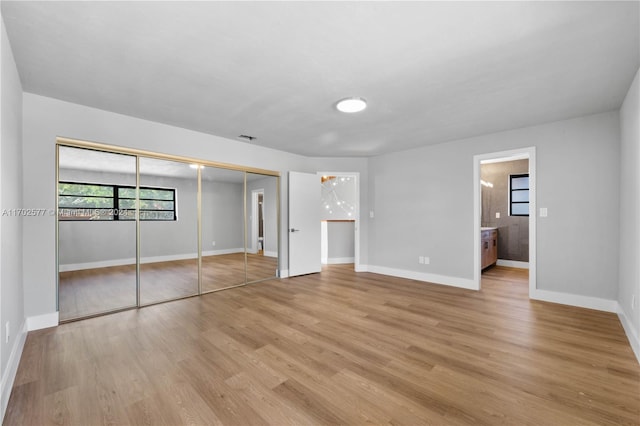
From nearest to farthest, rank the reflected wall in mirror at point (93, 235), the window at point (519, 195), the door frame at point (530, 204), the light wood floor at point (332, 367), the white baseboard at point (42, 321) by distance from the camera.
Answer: the light wood floor at point (332, 367) < the white baseboard at point (42, 321) < the reflected wall in mirror at point (93, 235) < the door frame at point (530, 204) < the window at point (519, 195)

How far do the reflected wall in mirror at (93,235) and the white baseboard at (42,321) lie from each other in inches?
4.2

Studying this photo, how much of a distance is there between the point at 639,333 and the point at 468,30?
2.89 meters

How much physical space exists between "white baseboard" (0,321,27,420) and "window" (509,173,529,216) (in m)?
8.27

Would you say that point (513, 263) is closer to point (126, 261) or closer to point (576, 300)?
point (576, 300)

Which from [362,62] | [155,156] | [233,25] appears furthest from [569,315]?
[155,156]

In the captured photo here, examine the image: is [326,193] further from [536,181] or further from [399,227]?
[536,181]

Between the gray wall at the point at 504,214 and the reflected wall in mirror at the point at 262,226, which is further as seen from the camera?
the gray wall at the point at 504,214

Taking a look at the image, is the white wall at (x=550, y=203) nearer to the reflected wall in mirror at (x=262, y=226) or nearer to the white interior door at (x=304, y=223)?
the white interior door at (x=304, y=223)

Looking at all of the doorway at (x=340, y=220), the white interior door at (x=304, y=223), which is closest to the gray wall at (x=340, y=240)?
the doorway at (x=340, y=220)

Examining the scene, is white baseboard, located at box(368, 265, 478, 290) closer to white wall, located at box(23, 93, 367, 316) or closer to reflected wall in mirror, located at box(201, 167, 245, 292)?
reflected wall in mirror, located at box(201, 167, 245, 292)

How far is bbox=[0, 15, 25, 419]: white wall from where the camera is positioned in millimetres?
1829

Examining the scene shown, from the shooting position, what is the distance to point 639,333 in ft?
7.52

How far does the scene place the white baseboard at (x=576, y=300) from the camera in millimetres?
3332

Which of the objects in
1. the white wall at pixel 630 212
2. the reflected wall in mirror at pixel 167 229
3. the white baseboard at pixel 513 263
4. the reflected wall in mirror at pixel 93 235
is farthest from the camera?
the white baseboard at pixel 513 263
